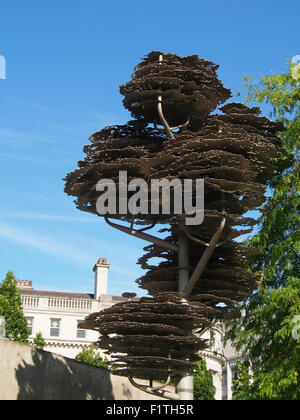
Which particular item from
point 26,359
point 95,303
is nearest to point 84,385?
point 26,359

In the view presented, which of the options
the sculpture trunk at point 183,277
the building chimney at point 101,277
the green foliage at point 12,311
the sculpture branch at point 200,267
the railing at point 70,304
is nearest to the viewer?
the sculpture trunk at point 183,277

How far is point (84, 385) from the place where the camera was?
17.1 meters

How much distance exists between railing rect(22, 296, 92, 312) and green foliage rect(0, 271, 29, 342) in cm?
938

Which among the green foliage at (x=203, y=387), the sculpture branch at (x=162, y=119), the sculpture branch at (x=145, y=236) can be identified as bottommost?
the green foliage at (x=203, y=387)

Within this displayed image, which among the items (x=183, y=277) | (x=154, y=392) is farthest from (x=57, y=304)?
(x=154, y=392)

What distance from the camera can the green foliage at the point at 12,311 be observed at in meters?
40.4

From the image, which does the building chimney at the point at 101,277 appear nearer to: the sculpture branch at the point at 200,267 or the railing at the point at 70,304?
the railing at the point at 70,304

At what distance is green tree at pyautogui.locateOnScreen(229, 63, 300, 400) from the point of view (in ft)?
57.4

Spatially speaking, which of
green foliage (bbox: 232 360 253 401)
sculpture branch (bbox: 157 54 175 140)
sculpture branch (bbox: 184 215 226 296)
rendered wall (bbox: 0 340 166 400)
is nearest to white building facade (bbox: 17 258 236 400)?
green foliage (bbox: 232 360 253 401)

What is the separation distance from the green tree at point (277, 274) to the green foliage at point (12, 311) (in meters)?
22.7

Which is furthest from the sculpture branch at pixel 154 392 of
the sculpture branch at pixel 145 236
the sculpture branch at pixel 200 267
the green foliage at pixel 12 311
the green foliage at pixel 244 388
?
the green foliage at pixel 12 311

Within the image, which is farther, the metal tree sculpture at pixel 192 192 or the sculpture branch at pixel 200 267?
the sculpture branch at pixel 200 267
